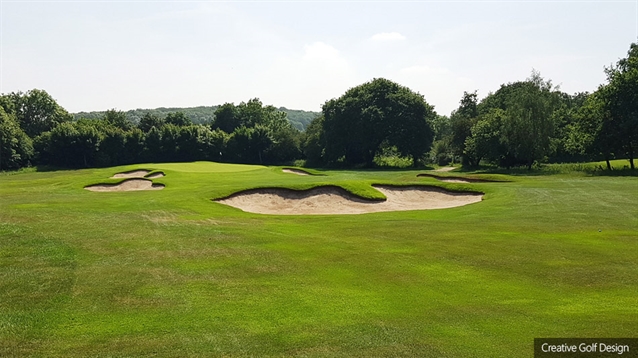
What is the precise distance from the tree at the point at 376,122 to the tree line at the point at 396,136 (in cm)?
20

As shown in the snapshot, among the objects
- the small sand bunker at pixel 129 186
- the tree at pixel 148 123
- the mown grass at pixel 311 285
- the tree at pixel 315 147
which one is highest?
the tree at pixel 148 123

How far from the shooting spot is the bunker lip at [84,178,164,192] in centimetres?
4647

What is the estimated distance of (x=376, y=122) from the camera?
276ft

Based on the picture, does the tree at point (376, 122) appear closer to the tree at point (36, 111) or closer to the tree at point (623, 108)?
the tree at point (623, 108)

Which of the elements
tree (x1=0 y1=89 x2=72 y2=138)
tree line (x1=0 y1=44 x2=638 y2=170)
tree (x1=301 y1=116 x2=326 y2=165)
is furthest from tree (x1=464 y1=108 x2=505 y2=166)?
tree (x1=0 y1=89 x2=72 y2=138)

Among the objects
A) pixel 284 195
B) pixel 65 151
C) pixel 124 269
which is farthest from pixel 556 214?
pixel 65 151

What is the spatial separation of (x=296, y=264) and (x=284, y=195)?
21011mm

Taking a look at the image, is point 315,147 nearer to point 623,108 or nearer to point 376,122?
point 376,122

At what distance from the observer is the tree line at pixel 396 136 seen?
5784 centimetres

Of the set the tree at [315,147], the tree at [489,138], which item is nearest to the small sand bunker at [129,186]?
the tree at [315,147]

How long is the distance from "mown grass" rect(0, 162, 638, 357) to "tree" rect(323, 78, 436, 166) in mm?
60006

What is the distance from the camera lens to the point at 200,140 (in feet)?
333

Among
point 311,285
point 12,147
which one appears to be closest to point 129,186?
point 311,285

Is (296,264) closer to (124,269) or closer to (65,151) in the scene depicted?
(124,269)
